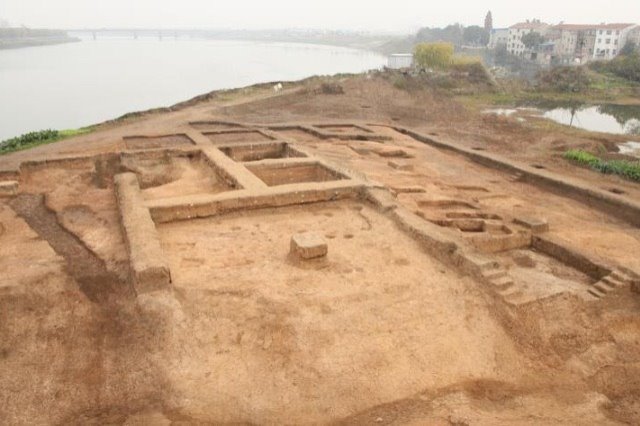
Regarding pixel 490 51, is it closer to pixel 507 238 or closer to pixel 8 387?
pixel 507 238

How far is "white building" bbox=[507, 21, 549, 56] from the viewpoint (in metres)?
69.2

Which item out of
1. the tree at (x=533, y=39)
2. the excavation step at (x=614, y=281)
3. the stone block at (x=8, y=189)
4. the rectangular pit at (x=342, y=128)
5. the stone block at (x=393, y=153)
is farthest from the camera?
the tree at (x=533, y=39)

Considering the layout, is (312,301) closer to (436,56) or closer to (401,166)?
(401,166)

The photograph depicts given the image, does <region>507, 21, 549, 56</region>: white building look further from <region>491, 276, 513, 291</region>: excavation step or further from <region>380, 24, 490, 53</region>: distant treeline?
<region>491, 276, 513, 291</region>: excavation step

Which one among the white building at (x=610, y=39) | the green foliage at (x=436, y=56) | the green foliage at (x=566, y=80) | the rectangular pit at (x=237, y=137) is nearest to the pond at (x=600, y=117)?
the green foliage at (x=566, y=80)

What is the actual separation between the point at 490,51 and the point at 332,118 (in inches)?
2474

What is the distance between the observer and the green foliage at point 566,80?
114ft

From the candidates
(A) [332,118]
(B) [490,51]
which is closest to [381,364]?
(A) [332,118]

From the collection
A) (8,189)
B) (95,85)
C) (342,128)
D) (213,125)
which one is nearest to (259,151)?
(213,125)

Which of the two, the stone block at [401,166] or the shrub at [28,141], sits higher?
the stone block at [401,166]

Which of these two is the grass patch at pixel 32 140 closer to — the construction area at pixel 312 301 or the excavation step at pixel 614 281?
the construction area at pixel 312 301

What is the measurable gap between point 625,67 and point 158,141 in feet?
130

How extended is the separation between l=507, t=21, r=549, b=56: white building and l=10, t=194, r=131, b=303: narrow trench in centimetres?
7001

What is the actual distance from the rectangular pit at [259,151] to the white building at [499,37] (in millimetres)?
68740
